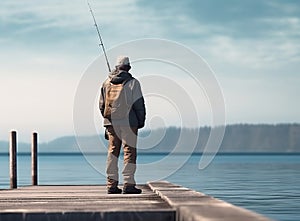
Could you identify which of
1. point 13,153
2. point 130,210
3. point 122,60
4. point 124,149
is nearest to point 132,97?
point 122,60

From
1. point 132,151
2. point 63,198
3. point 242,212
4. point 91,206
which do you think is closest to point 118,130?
point 132,151

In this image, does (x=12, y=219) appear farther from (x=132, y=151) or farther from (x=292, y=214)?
(x=292, y=214)

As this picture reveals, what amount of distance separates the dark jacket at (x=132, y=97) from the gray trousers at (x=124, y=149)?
0.37ft

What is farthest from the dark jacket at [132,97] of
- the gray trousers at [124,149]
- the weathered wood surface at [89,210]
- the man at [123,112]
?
the weathered wood surface at [89,210]

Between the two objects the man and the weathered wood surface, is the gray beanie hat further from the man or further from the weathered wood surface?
the weathered wood surface

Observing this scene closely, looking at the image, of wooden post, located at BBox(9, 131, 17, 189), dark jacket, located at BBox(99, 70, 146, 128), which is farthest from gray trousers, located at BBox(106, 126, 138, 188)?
wooden post, located at BBox(9, 131, 17, 189)

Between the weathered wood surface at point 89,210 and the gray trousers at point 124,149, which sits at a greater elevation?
the gray trousers at point 124,149

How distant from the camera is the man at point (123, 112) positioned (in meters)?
12.6

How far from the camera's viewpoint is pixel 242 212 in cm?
820

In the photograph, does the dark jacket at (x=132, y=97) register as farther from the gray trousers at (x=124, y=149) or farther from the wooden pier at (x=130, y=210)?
the wooden pier at (x=130, y=210)

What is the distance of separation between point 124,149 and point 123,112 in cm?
65

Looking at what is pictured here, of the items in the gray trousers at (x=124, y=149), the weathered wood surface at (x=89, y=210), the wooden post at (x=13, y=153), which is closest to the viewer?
the weathered wood surface at (x=89, y=210)

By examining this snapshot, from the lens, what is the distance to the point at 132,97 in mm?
12641

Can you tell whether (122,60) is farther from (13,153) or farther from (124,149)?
(13,153)
